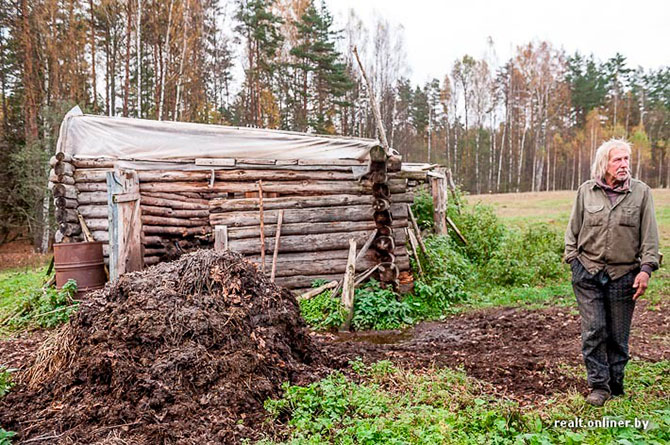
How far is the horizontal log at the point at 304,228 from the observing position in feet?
23.6

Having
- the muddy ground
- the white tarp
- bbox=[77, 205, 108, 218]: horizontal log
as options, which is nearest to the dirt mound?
the muddy ground

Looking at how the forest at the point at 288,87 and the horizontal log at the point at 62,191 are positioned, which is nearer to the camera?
the horizontal log at the point at 62,191

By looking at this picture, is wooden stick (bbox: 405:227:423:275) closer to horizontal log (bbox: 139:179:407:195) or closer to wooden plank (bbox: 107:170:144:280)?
horizontal log (bbox: 139:179:407:195)

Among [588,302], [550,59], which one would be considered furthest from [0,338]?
[550,59]

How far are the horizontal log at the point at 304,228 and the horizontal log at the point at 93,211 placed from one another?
2234 mm

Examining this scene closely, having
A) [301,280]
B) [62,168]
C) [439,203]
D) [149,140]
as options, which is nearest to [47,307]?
[62,168]

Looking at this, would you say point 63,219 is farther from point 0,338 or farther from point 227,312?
point 227,312

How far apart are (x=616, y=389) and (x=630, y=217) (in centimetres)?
140

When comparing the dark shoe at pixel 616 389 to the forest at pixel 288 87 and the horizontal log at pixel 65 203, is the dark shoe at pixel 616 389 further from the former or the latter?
the horizontal log at pixel 65 203

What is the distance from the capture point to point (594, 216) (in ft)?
11.2

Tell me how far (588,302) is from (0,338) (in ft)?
23.1

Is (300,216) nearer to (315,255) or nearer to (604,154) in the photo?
(315,255)

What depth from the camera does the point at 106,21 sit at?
17656 millimetres

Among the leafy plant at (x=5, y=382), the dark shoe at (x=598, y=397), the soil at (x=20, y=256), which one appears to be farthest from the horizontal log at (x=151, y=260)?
the soil at (x=20, y=256)
